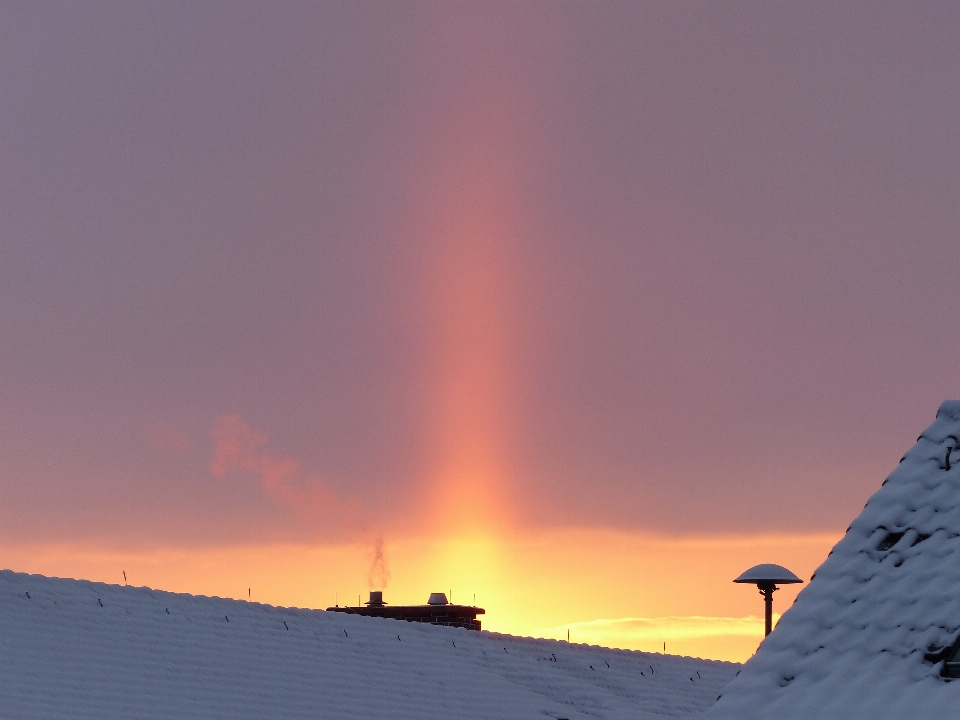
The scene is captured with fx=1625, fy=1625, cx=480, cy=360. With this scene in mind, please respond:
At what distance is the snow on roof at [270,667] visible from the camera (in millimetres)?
25750

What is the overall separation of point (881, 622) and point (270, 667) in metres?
16.8

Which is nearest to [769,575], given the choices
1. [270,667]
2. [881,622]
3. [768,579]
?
[768,579]

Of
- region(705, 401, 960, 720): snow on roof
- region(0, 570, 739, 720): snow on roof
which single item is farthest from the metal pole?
region(705, 401, 960, 720): snow on roof

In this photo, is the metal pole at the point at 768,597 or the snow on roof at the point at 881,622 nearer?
the snow on roof at the point at 881,622

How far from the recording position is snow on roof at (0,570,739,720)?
84.5 feet

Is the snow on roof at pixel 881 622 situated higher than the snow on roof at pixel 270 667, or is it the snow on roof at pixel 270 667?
the snow on roof at pixel 270 667

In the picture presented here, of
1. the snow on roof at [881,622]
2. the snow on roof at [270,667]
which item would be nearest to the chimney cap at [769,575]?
the snow on roof at [270,667]

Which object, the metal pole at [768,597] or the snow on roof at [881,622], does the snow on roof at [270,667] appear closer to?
the metal pole at [768,597]

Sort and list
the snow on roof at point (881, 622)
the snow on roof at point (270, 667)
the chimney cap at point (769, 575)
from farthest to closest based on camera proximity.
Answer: the chimney cap at point (769, 575)
the snow on roof at point (270, 667)
the snow on roof at point (881, 622)

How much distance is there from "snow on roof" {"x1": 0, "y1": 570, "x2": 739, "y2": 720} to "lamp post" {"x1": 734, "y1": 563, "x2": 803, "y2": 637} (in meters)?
4.42

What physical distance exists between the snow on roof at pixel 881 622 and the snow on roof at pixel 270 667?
13.3 m

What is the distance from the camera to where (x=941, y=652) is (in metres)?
13.0

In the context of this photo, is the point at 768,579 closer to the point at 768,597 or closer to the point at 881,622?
the point at 768,597

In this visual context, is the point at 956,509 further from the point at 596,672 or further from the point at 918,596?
the point at 596,672
